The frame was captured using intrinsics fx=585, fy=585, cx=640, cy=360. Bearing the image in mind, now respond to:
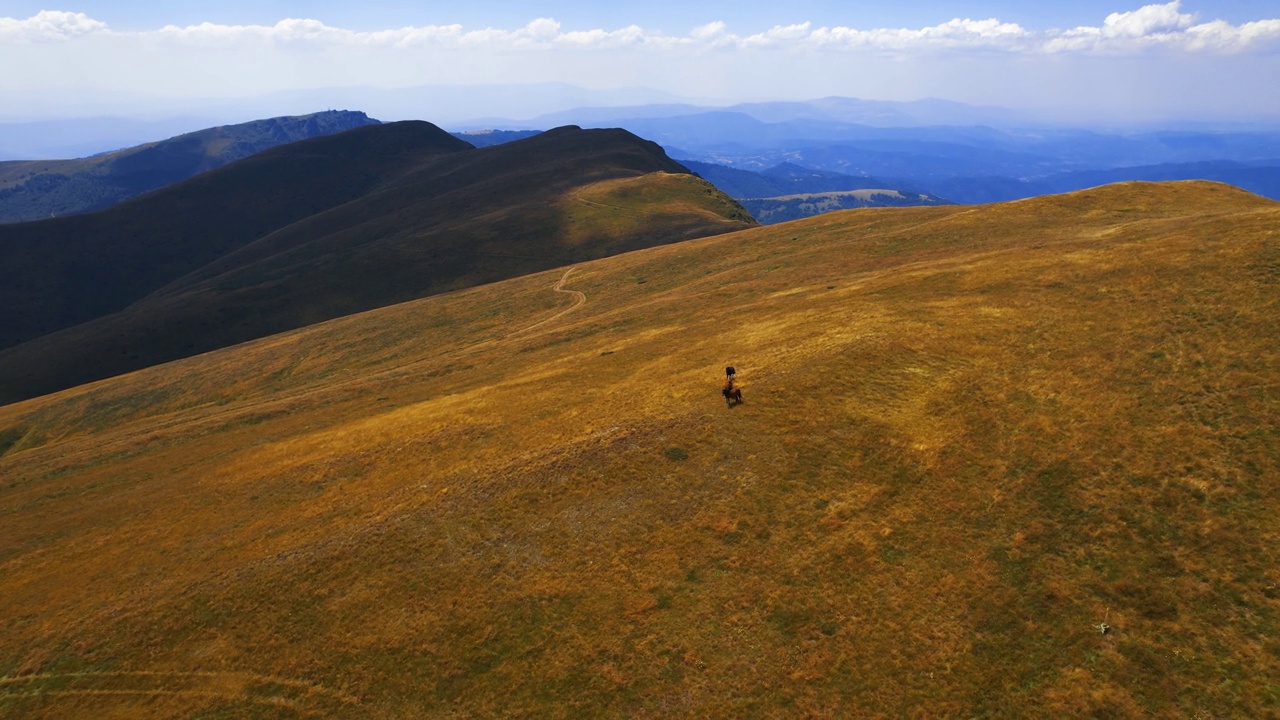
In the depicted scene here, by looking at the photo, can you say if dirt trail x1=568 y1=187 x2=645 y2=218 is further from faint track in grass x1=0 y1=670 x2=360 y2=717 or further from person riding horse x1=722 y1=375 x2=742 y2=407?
faint track in grass x1=0 y1=670 x2=360 y2=717

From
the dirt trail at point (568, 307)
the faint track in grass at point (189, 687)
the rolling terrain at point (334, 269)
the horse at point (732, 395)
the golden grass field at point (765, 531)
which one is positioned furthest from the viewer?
the rolling terrain at point (334, 269)

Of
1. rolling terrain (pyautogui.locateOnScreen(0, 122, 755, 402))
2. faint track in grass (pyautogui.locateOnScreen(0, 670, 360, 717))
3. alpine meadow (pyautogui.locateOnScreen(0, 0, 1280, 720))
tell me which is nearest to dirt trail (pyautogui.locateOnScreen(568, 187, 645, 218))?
rolling terrain (pyautogui.locateOnScreen(0, 122, 755, 402))

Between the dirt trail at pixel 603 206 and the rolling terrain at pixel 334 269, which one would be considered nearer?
the rolling terrain at pixel 334 269

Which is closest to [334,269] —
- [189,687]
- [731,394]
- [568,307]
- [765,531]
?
[568,307]

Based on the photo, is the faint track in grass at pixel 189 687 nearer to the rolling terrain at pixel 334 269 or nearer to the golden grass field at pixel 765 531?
the golden grass field at pixel 765 531

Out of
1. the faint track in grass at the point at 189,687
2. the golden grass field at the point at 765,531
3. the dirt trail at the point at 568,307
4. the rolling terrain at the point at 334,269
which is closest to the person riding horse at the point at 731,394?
the golden grass field at the point at 765,531

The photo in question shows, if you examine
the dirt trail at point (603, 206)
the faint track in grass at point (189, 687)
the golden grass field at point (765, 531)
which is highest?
the dirt trail at point (603, 206)

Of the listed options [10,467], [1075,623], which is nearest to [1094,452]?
[1075,623]

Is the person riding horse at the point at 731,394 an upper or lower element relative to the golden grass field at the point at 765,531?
upper

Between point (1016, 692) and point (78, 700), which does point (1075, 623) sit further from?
point (78, 700)
